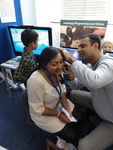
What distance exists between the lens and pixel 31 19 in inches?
95.3

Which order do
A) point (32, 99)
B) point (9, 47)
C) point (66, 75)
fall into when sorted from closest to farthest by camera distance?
point (32, 99)
point (66, 75)
point (9, 47)

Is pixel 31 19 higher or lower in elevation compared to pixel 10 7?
lower

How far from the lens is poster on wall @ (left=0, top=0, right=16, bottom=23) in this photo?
1863 millimetres

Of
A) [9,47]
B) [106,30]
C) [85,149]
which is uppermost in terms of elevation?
[106,30]

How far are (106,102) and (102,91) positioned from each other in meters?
0.11

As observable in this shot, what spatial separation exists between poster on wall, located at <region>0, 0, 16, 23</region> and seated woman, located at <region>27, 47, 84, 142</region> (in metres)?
1.56

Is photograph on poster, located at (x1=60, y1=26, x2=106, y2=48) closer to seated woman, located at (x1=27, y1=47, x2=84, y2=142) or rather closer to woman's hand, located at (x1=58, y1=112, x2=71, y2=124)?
seated woman, located at (x1=27, y1=47, x2=84, y2=142)

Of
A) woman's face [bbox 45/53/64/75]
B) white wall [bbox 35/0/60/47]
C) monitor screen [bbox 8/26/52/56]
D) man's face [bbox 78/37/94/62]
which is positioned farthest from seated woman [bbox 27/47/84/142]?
white wall [bbox 35/0/60/47]

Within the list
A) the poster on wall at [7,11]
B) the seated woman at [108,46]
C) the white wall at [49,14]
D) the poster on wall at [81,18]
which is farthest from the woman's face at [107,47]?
the poster on wall at [7,11]

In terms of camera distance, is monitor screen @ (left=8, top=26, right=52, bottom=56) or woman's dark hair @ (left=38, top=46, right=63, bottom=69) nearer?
woman's dark hair @ (left=38, top=46, right=63, bottom=69)

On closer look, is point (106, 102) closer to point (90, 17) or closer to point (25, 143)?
point (25, 143)

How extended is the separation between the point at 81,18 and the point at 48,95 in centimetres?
161

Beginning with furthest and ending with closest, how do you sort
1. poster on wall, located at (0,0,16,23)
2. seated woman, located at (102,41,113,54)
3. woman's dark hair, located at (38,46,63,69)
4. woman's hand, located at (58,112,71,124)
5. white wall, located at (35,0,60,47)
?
white wall, located at (35,0,60,47) → poster on wall, located at (0,0,16,23) → seated woman, located at (102,41,113,54) → woman's hand, located at (58,112,71,124) → woman's dark hair, located at (38,46,63,69)

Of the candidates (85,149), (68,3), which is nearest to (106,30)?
(68,3)
